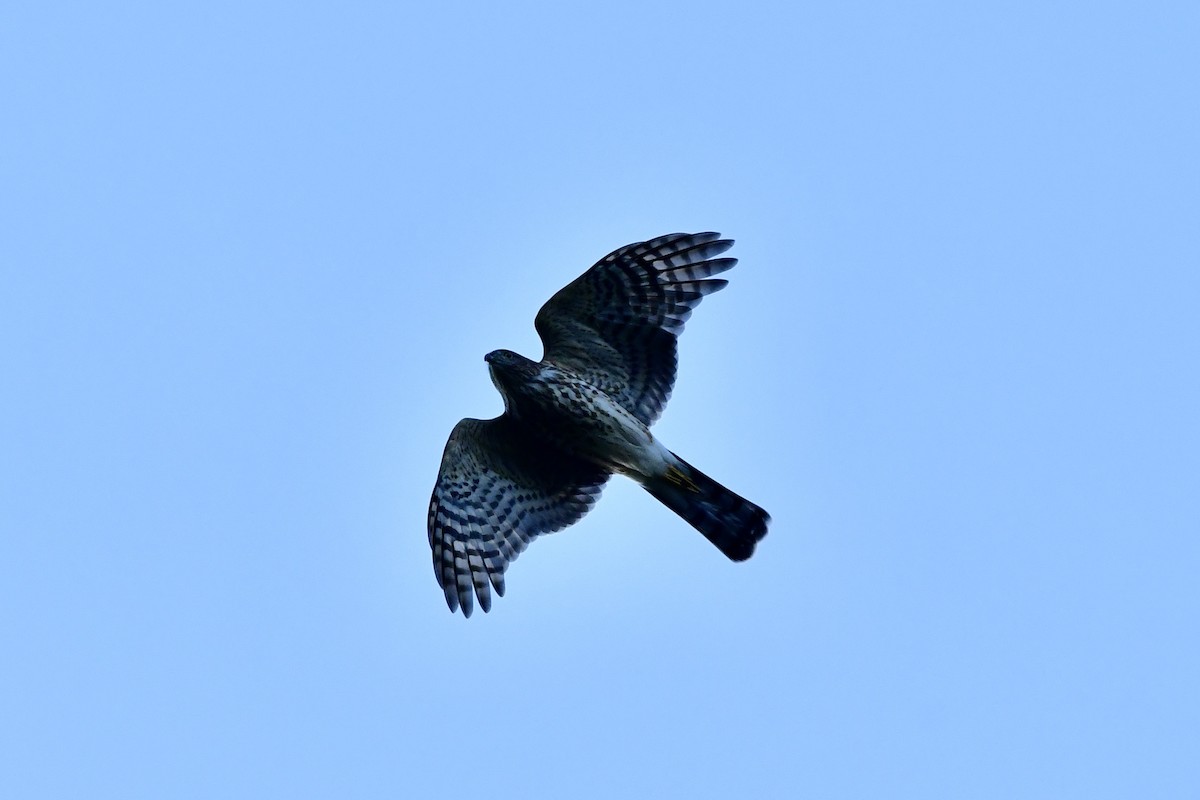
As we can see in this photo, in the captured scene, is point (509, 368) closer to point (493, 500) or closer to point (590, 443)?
point (590, 443)

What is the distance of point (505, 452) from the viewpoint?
35.9 ft

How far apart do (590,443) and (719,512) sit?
1109 millimetres

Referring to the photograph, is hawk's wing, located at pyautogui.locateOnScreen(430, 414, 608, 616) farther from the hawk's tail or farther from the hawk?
the hawk's tail

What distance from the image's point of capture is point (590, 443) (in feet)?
35.0

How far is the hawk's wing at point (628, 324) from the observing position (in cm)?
1105

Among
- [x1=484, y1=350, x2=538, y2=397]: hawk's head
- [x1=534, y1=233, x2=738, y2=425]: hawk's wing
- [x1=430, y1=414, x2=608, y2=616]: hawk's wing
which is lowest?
[x1=430, y1=414, x2=608, y2=616]: hawk's wing

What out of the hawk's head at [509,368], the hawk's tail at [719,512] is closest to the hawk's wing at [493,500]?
the hawk's head at [509,368]

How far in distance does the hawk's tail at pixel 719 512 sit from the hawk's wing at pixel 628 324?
591 millimetres

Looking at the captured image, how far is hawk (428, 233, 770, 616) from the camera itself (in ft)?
35.1

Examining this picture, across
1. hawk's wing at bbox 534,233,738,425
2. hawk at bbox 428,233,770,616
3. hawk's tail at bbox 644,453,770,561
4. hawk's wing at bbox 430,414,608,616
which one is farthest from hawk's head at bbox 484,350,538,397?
hawk's tail at bbox 644,453,770,561

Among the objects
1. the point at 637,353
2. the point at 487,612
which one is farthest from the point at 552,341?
the point at 487,612

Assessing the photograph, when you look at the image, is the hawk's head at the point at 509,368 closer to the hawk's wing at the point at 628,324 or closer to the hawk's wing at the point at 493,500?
the hawk's wing at the point at 493,500

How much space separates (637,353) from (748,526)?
154cm

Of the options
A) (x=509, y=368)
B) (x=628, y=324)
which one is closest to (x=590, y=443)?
(x=509, y=368)
